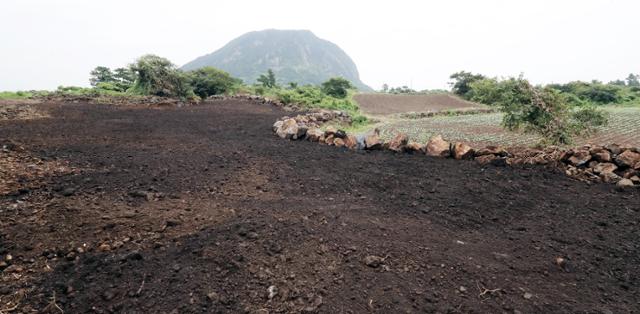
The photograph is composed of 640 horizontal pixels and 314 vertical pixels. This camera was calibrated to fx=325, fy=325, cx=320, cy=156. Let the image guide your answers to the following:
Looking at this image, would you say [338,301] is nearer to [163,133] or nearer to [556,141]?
[163,133]

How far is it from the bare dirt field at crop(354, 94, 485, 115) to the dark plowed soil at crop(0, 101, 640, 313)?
19832mm

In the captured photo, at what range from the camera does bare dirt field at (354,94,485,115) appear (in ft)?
Result: 84.0

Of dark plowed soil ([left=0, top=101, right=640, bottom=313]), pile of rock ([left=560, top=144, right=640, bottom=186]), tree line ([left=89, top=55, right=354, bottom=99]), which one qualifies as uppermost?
tree line ([left=89, top=55, right=354, bottom=99])

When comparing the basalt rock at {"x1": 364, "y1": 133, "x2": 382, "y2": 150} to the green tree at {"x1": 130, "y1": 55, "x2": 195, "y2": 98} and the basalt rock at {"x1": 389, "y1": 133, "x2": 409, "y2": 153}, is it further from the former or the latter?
the green tree at {"x1": 130, "y1": 55, "x2": 195, "y2": 98}

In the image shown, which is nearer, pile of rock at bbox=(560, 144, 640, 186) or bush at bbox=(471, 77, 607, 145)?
pile of rock at bbox=(560, 144, 640, 186)

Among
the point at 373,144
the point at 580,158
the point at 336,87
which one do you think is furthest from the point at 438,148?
the point at 336,87

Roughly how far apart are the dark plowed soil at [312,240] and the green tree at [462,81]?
112 feet

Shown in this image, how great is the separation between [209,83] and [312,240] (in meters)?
22.1

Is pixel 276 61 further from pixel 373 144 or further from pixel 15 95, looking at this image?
pixel 373 144

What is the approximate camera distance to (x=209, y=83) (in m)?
22.9

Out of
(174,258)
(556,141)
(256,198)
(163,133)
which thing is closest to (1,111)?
(163,133)

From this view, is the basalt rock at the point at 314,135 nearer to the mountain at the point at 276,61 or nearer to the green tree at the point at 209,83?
the green tree at the point at 209,83

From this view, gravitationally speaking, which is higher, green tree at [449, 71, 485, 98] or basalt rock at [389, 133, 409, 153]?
green tree at [449, 71, 485, 98]

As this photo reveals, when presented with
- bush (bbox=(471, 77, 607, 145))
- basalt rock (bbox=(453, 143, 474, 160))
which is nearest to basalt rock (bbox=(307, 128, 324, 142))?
basalt rock (bbox=(453, 143, 474, 160))
